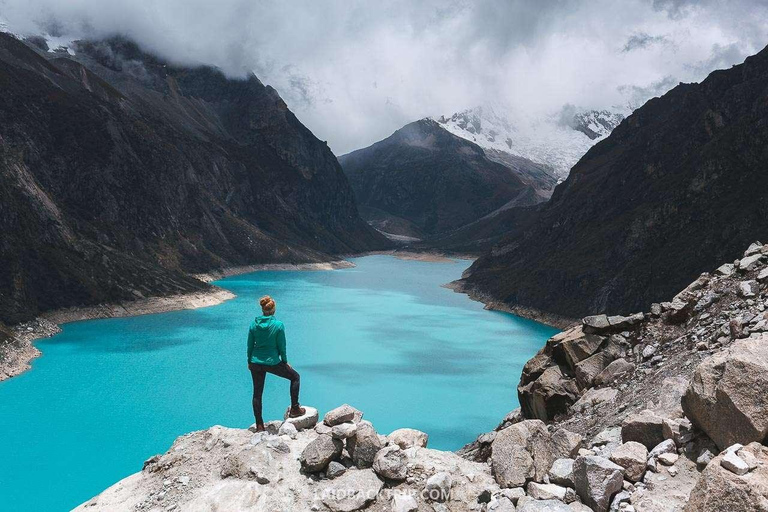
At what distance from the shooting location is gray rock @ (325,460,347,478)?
414 inches

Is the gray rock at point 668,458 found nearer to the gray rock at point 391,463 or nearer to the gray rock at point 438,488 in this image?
the gray rock at point 438,488

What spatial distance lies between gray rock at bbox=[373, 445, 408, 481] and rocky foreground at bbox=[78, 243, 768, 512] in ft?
0.06

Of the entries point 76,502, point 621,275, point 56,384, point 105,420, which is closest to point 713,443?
point 76,502

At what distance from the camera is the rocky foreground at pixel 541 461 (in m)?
8.32

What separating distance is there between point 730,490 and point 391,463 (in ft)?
17.1

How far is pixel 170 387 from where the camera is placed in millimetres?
46156

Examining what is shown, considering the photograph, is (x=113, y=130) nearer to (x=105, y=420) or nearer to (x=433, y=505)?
(x=105, y=420)

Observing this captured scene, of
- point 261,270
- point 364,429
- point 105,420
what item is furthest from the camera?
point 261,270

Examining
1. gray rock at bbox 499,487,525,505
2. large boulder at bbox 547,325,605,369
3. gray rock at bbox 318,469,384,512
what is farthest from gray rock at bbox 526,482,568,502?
large boulder at bbox 547,325,605,369

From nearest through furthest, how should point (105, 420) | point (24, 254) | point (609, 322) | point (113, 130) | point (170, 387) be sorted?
point (609, 322)
point (105, 420)
point (170, 387)
point (24, 254)
point (113, 130)

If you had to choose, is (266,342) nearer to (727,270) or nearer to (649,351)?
(649,351)

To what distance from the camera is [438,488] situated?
32.0ft

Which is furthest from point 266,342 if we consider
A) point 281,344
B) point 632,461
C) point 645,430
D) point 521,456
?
point 645,430

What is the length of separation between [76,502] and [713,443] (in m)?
27.0
